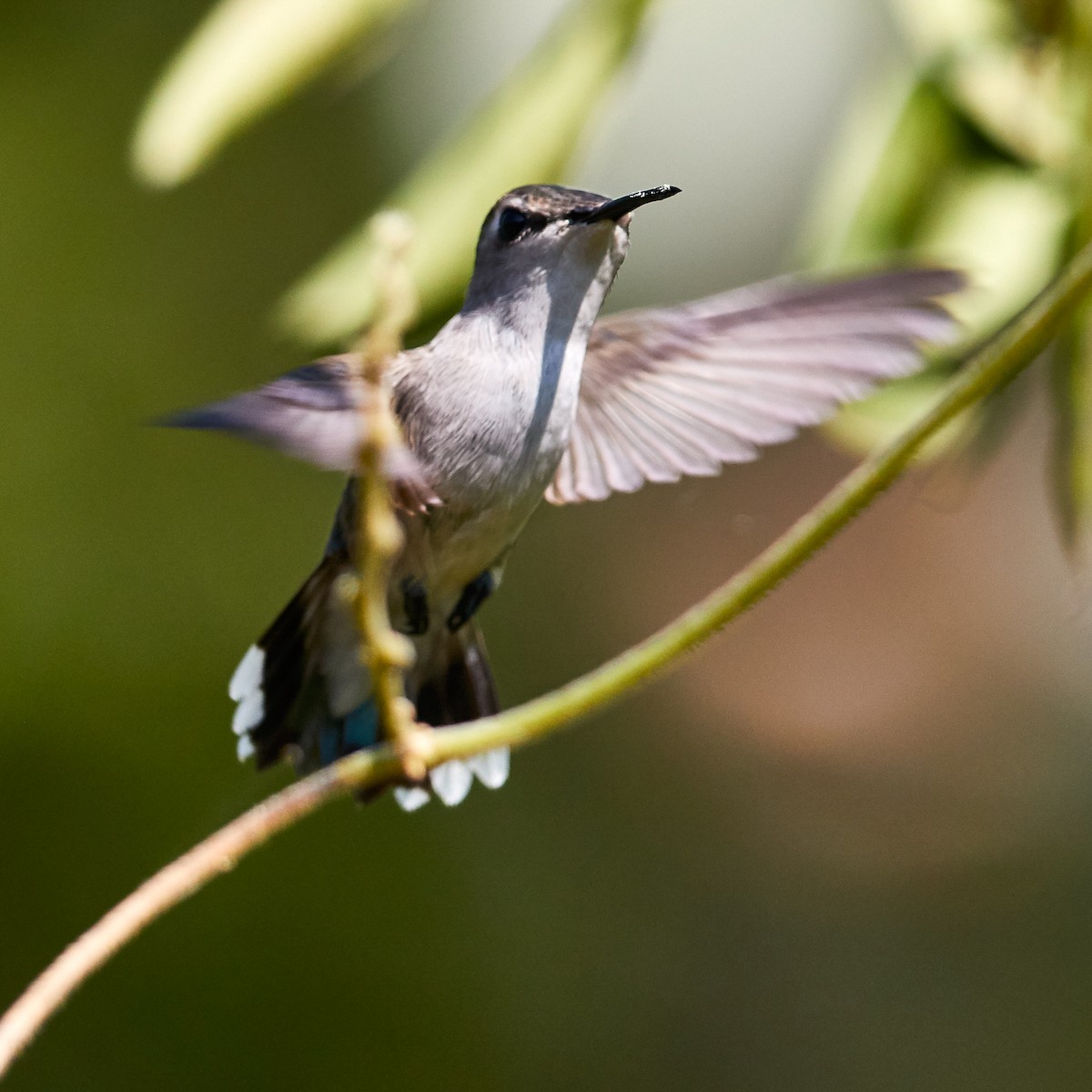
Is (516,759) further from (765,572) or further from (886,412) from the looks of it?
(765,572)

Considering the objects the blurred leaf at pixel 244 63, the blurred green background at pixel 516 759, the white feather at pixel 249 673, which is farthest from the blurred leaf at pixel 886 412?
the blurred green background at pixel 516 759

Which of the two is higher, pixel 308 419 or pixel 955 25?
pixel 955 25

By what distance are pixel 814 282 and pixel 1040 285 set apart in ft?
0.35

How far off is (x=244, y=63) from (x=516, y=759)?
1.55 meters

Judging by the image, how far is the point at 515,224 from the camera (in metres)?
0.80

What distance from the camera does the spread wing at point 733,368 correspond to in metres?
0.73

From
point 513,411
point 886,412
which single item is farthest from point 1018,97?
point 513,411

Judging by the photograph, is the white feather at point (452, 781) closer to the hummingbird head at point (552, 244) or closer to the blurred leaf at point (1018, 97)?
the hummingbird head at point (552, 244)

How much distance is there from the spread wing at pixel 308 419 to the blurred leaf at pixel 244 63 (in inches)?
4.5

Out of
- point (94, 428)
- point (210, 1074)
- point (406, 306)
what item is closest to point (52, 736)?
point (94, 428)

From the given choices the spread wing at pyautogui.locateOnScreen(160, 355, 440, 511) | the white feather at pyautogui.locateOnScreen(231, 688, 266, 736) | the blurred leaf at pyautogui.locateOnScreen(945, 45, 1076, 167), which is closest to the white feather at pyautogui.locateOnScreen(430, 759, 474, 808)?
the white feather at pyautogui.locateOnScreen(231, 688, 266, 736)

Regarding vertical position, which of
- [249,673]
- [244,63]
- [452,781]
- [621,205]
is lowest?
[452,781]

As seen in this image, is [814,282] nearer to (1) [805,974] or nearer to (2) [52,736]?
(2) [52,736]

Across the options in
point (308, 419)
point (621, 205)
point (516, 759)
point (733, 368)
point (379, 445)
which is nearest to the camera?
point (379, 445)
